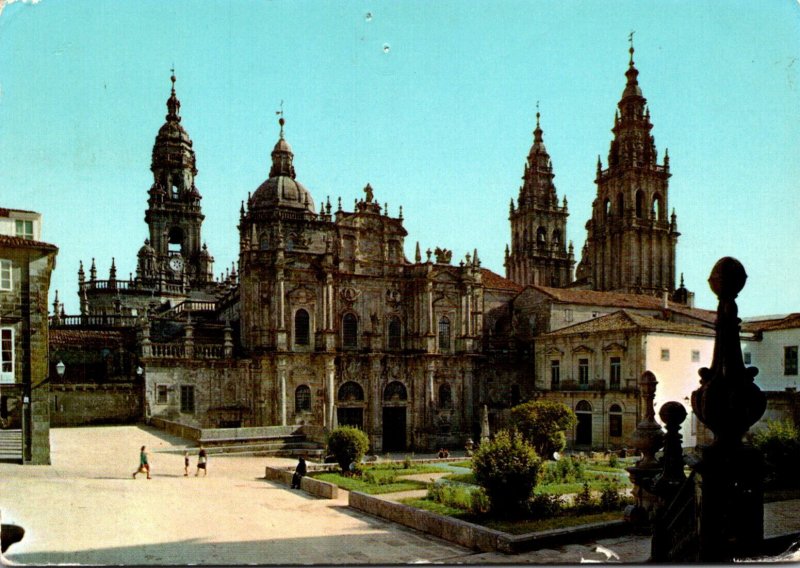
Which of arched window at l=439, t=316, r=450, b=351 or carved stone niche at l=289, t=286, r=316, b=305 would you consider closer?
carved stone niche at l=289, t=286, r=316, b=305

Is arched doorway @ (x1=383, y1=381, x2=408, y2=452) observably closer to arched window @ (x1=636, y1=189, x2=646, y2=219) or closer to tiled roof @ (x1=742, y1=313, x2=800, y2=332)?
tiled roof @ (x1=742, y1=313, x2=800, y2=332)

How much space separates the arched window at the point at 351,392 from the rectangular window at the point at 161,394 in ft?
32.4

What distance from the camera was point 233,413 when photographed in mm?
32594

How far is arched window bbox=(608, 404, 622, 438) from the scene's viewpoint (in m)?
30.6

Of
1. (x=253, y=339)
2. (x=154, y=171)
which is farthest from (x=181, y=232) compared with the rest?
(x=253, y=339)

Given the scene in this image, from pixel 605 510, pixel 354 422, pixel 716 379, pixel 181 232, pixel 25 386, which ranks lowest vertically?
pixel 354 422

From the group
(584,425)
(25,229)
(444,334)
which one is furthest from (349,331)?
(25,229)

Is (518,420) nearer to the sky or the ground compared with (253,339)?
nearer to the ground

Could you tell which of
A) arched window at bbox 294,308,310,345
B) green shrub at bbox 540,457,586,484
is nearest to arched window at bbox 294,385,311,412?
arched window at bbox 294,308,310,345

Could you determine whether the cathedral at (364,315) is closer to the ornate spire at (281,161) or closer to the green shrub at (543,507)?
the ornate spire at (281,161)

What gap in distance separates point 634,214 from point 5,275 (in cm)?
4134

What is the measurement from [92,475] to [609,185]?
137ft

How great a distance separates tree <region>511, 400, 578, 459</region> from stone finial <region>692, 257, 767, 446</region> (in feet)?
65.5

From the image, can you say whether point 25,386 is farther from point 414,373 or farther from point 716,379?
point 414,373
